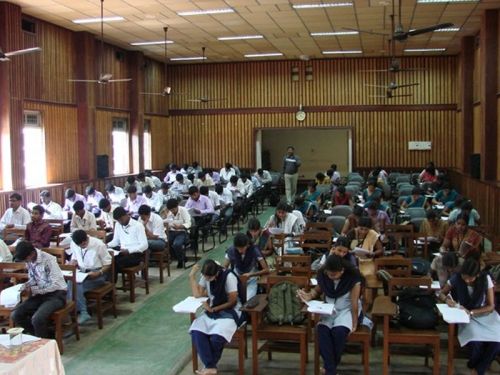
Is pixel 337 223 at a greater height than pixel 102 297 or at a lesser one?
greater

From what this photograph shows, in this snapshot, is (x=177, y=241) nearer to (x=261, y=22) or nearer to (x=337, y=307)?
(x=337, y=307)

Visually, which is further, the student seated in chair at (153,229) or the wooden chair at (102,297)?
the student seated in chair at (153,229)

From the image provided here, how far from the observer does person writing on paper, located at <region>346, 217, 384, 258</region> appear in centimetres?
803

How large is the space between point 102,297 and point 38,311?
1.62 m

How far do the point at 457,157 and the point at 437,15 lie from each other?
8625 millimetres

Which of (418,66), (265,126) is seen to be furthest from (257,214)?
(418,66)

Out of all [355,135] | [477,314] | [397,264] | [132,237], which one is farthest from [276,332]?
[355,135]

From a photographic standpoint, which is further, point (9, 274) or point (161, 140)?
point (161, 140)

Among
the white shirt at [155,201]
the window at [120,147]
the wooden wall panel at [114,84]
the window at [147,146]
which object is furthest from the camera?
the window at [147,146]

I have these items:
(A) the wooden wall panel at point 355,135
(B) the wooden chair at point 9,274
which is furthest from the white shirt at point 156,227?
(A) the wooden wall panel at point 355,135

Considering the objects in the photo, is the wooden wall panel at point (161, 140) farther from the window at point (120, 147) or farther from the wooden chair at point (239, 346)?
the wooden chair at point (239, 346)

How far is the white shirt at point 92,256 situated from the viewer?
8.12 metres

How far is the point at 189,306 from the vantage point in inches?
239

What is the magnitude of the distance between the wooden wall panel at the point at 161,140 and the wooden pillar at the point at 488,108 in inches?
465
